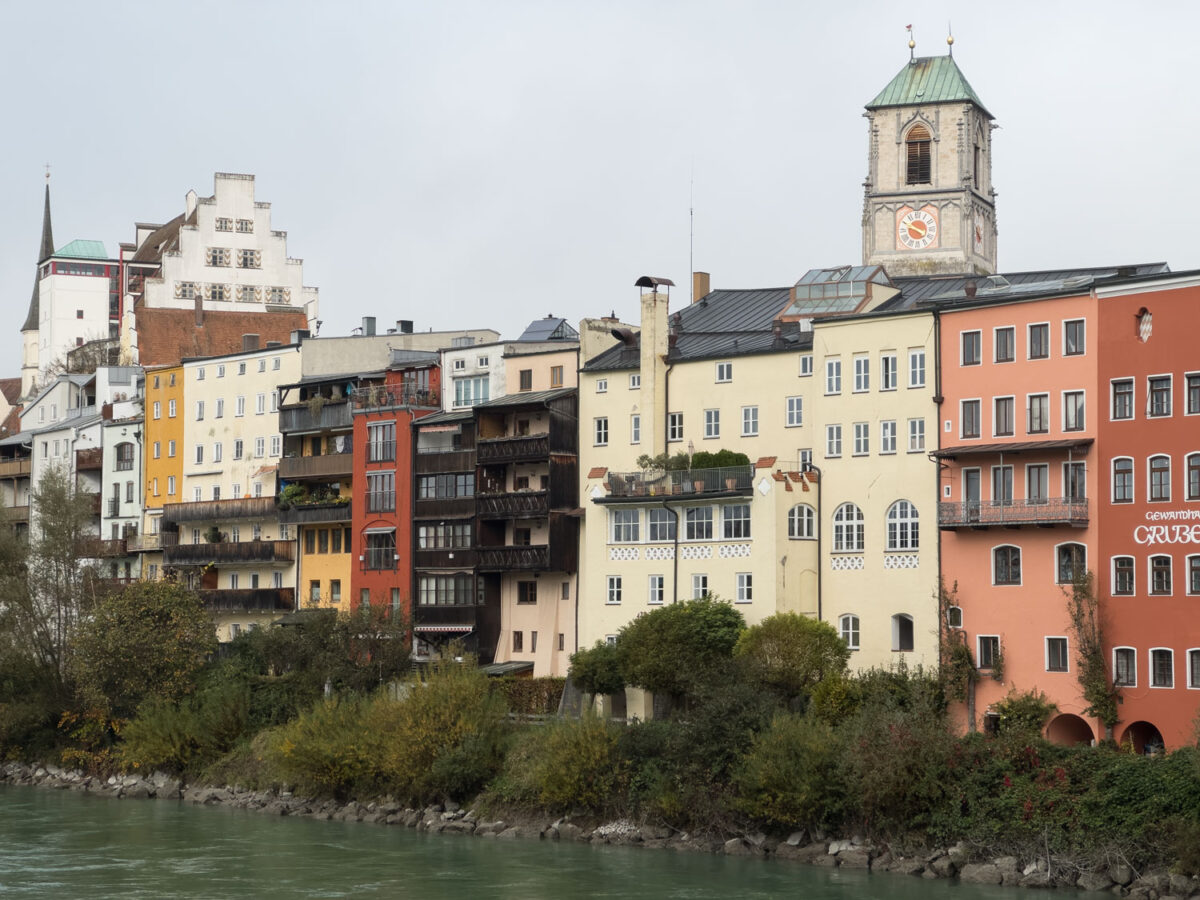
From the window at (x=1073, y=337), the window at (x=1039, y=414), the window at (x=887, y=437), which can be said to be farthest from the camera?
the window at (x=887, y=437)

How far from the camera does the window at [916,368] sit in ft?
210

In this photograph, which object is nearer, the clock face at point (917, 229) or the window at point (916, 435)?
the window at point (916, 435)

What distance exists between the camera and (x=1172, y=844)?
160 ft

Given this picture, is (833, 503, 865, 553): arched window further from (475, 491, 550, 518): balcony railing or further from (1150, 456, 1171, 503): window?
(475, 491, 550, 518): balcony railing

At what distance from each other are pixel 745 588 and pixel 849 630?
405 cm

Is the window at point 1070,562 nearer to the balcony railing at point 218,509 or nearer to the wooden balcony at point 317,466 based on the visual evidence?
the wooden balcony at point 317,466

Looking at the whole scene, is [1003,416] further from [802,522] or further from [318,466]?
[318,466]

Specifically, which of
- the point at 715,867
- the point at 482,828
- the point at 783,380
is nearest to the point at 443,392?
the point at 783,380

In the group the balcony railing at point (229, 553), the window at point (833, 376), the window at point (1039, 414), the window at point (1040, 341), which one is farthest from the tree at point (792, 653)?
the balcony railing at point (229, 553)

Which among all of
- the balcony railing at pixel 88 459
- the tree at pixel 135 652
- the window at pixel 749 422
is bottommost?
the tree at pixel 135 652

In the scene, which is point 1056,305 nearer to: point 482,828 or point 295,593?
point 482,828

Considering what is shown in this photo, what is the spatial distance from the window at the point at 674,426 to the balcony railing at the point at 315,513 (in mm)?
19032

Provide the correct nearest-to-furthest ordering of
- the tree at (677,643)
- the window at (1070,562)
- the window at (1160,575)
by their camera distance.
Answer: the window at (1160,575), the window at (1070,562), the tree at (677,643)

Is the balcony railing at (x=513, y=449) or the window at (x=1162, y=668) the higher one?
the balcony railing at (x=513, y=449)
